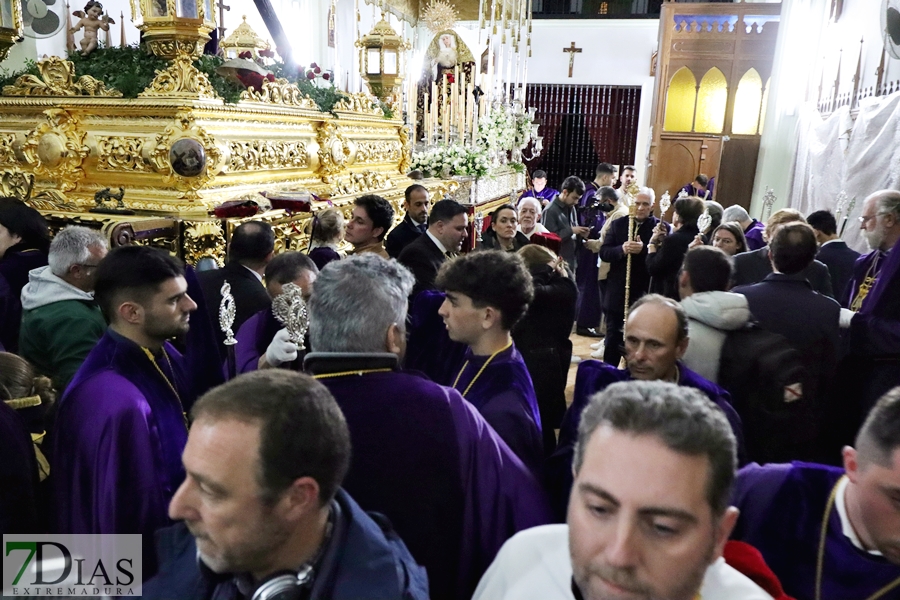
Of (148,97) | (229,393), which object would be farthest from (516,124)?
(229,393)

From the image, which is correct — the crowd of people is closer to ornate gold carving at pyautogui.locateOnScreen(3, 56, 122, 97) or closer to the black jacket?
the black jacket

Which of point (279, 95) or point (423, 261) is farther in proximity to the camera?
point (279, 95)

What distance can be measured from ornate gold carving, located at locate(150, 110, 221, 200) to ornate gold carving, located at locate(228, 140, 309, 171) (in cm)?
25

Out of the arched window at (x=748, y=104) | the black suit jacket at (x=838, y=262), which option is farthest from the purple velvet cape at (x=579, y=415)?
the arched window at (x=748, y=104)

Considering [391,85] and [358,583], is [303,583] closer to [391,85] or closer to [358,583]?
[358,583]

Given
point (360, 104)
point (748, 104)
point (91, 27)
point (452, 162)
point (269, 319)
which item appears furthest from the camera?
point (748, 104)

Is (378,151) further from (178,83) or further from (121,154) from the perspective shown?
(121,154)

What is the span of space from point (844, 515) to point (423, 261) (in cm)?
262

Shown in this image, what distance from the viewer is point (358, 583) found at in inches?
43.4

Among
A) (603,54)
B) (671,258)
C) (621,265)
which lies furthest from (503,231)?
(603,54)

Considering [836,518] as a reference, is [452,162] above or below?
above

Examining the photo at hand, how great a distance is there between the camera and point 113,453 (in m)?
1.76

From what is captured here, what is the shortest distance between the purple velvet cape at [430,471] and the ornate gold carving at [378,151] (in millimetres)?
5513

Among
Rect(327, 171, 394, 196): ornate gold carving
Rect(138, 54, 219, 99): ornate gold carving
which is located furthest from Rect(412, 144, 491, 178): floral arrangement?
Rect(138, 54, 219, 99): ornate gold carving
